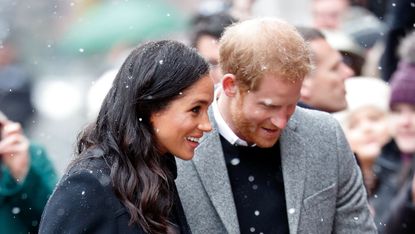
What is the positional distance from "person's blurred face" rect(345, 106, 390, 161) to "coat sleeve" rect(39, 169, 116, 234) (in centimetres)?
301

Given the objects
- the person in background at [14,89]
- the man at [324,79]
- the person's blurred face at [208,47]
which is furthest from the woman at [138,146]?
the person in background at [14,89]

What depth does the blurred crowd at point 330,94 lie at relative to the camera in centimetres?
573

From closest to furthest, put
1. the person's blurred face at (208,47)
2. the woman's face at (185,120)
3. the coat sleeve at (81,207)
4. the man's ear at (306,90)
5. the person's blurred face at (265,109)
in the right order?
the coat sleeve at (81,207), the woman's face at (185,120), the person's blurred face at (265,109), the man's ear at (306,90), the person's blurred face at (208,47)

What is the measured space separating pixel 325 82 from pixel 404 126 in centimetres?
67

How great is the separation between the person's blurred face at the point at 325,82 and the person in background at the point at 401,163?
42 cm

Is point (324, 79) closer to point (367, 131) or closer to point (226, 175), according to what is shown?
point (367, 131)

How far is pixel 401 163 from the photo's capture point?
638 centimetres

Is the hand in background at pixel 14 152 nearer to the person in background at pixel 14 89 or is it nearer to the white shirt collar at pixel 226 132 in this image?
the person in background at pixel 14 89

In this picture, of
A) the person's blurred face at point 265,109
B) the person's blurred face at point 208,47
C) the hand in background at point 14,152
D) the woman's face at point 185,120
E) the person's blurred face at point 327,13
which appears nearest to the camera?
the woman's face at point 185,120

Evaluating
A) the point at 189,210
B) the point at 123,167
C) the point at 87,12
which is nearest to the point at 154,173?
the point at 123,167

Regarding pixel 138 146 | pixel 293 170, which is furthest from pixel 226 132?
pixel 138 146

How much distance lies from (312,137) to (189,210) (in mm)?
602

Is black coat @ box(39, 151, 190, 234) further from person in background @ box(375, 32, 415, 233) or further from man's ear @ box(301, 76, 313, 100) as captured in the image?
person in background @ box(375, 32, 415, 233)

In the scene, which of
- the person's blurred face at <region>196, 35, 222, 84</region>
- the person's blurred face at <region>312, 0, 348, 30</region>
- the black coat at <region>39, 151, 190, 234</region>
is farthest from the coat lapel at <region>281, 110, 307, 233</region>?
the person's blurred face at <region>312, 0, 348, 30</region>
